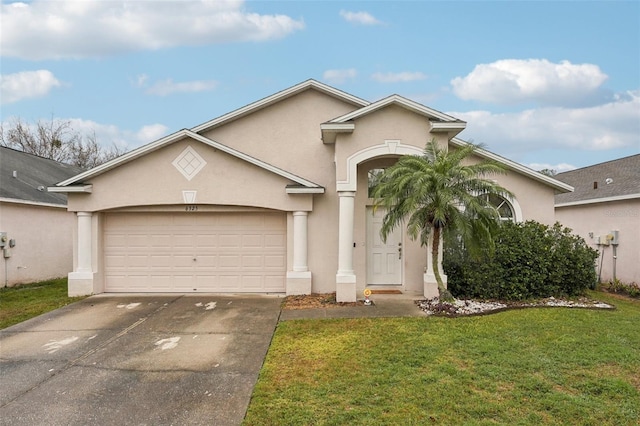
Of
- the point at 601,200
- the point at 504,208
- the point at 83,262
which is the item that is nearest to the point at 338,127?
the point at 504,208

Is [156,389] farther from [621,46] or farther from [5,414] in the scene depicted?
[621,46]

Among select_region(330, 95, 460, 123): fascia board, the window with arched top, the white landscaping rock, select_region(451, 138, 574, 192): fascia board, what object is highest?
select_region(330, 95, 460, 123): fascia board

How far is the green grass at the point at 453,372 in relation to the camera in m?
4.04

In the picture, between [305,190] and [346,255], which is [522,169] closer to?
[346,255]

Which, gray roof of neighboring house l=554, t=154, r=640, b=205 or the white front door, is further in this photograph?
gray roof of neighboring house l=554, t=154, r=640, b=205

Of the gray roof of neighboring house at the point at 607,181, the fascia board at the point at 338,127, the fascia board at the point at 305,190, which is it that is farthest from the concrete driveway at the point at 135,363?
the gray roof of neighboring house at the point at 607,181

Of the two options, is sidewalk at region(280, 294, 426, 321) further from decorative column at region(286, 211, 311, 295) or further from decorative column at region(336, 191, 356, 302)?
decorative column at region(286, 211, 311, 295)

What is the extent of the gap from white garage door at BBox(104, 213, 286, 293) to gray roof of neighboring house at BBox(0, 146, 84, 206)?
499cm

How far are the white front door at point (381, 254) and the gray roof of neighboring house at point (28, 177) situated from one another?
11.4 meters

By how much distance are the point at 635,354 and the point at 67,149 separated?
1355 inches

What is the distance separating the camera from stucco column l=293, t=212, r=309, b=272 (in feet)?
32.9

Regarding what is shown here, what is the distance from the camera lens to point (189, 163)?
9992 mm

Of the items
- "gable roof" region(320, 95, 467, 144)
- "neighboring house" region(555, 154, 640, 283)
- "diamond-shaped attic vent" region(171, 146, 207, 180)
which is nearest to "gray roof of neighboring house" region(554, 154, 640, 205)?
"neighboring house" region(555, 154, 640, 283)

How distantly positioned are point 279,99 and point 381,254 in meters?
5.21
